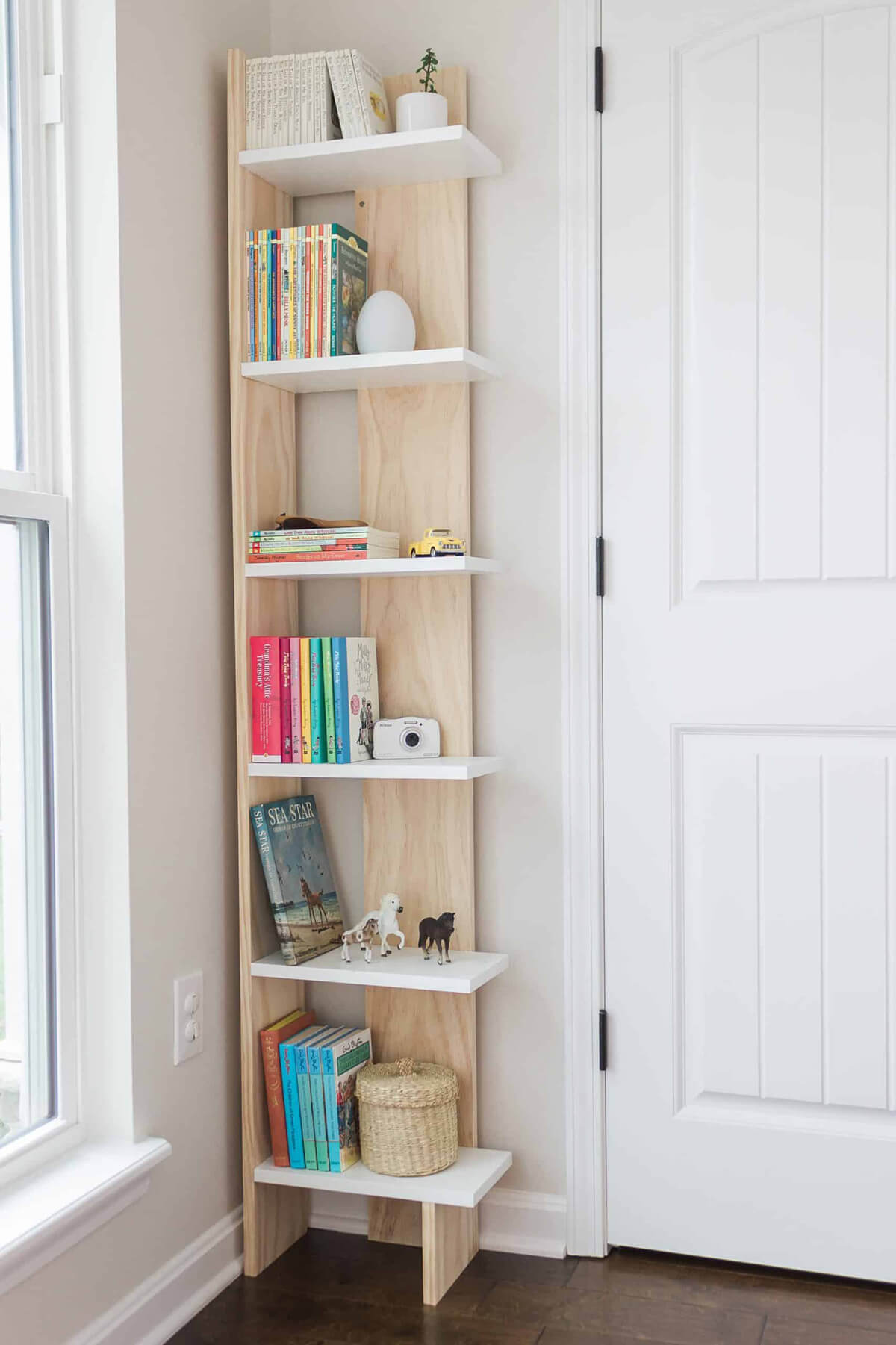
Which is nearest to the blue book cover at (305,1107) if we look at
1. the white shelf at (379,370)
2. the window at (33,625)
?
the window at (33,625)

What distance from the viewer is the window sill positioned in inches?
60.2

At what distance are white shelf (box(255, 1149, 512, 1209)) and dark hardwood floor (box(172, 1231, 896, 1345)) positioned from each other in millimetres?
153

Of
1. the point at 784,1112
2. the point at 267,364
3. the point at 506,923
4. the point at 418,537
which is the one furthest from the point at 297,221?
the point at 784,1112

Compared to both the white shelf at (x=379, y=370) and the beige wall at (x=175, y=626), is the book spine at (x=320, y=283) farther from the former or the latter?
the beige wall at (x=175, y=626)

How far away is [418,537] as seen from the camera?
7.14ft

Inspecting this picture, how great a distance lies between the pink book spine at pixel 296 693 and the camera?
2.07 metres

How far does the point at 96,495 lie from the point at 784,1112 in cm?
149

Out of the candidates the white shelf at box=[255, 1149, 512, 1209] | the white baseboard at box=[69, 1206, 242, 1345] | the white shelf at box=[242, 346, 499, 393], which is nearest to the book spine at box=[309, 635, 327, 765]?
the white shelf at box=[242, 346, 499, 393]

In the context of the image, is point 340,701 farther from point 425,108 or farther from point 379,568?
point 425,108

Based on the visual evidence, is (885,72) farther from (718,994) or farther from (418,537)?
(718,994)

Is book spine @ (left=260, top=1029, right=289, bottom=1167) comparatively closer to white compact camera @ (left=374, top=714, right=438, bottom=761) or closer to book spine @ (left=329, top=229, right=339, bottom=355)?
white compact camera @ (left=374, top=714, right=438, bottom=761)

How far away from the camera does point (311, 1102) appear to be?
6.75ft

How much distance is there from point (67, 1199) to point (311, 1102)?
51 cm

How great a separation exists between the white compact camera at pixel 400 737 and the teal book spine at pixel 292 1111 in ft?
1.74
